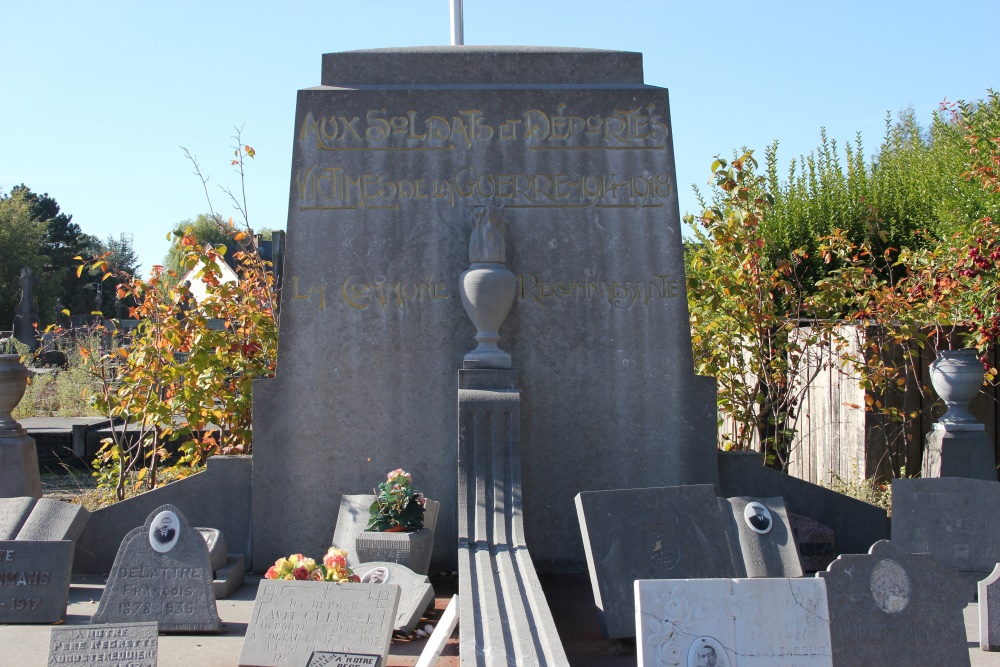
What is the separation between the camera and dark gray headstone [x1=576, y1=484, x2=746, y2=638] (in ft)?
17.4

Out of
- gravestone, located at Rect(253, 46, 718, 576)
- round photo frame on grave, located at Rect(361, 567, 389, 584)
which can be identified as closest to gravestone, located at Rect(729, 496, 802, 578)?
gravestone, located at Rect(253, 46, 718, 576)

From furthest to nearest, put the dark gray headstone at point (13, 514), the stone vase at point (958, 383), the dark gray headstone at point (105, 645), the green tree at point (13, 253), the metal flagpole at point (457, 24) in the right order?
the green tree at point (13, 253) → the metal flagpole at point (457, 24) → the stone vase at point (958, 383) → the dark gray headstone at point (13, 514) → the dark gray headstone at point (105, 645)

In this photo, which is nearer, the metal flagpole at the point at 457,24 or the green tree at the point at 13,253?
the metal flagpole at the point at 457,24

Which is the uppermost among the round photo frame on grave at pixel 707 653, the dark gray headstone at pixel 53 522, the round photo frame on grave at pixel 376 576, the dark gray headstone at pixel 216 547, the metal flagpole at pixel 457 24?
the metal flagpole at pixel 457 24

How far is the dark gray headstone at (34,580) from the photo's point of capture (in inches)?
214

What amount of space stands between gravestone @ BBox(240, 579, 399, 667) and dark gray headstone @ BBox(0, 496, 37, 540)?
2.15m

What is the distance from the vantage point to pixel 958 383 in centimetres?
706

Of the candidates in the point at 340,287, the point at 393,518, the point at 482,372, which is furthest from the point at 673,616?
the point at 340,287

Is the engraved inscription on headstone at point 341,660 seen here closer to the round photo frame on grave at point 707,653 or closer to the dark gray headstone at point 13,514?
the round photo frame on grave at point 707,653

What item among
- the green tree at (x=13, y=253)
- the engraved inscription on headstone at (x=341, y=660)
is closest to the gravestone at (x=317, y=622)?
the engraved inscription on headstone at (x=341, y=660)

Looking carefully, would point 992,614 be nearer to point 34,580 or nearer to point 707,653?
point 707,653

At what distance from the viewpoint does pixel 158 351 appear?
25.8 feet

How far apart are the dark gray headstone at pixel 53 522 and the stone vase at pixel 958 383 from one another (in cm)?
640

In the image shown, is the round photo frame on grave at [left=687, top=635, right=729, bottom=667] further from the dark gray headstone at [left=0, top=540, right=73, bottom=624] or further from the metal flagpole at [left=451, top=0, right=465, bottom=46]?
the metal flagpole at [left=451, top=0, right=465, bottom=46]
